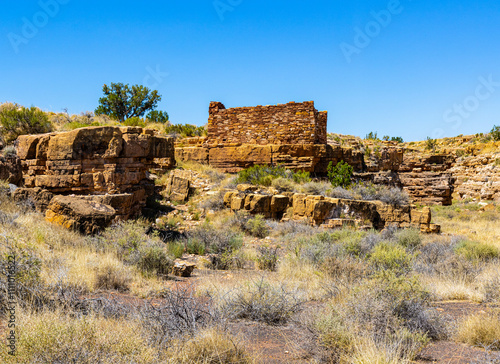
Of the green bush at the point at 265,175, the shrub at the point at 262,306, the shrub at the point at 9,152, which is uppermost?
the shrub at the point at 9,152

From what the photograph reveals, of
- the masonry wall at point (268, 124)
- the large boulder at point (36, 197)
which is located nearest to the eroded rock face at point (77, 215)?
the large boulder at point (36, 197)

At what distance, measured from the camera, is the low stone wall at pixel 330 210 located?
12.0 meters

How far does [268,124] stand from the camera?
1791 cm

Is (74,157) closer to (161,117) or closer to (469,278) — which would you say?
(469,278)

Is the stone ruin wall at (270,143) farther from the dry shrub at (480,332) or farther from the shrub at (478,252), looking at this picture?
the dry shrub at (480,332)

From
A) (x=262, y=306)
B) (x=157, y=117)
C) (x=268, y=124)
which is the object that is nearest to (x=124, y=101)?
(x=157, y=117)

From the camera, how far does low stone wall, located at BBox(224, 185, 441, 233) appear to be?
12.0 meters

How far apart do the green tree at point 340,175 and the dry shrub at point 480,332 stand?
12488mm

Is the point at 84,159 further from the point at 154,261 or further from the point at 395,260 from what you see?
the point at 395,260

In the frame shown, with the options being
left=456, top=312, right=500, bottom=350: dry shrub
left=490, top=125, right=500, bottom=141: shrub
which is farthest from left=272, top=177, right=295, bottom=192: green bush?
left=490, top=125, right=500, bottom=141: shrub

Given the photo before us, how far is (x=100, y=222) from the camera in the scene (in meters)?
8.30

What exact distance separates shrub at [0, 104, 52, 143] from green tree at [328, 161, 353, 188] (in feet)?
45.3

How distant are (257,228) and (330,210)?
2.65 m

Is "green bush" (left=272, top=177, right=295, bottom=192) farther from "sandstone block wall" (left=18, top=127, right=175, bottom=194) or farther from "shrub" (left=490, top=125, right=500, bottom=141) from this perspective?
"shrub" (left=490, top=125, right=500, bottom=141)
